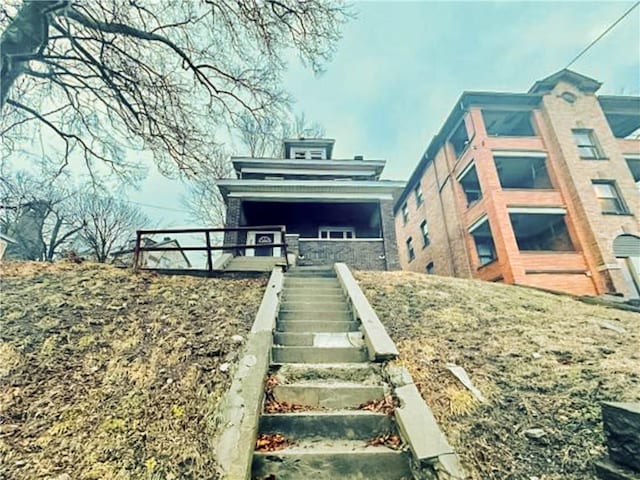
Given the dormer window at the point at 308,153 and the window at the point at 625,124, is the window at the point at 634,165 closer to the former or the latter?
the window at the point at 625,124

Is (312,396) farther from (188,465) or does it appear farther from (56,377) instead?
(56,377)

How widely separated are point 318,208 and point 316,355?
11.0m

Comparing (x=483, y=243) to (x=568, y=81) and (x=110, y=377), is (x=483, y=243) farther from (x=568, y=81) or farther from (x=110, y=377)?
(x=110, y=377)

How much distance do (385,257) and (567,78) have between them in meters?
13.6

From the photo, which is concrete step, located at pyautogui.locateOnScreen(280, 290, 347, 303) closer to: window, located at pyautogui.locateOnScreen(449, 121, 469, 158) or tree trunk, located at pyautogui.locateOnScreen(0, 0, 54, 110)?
tree trunk, located at pyautogui.locateOnScreen(0, 0, 54, 110)

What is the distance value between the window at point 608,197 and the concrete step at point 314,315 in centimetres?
1473

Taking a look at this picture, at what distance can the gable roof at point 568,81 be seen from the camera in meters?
15.0

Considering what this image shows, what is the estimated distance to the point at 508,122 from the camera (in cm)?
1622

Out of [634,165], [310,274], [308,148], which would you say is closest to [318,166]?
[308,148]

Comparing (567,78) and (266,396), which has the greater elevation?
(567,78)

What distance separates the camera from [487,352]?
11.6 feet

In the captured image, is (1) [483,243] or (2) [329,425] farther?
(1) [483,243]

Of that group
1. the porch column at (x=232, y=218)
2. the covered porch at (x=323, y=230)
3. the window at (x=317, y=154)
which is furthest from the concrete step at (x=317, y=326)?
the window at (x=317, y=154)

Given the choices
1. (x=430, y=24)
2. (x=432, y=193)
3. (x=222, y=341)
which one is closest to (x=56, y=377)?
(x=222, y=341)
